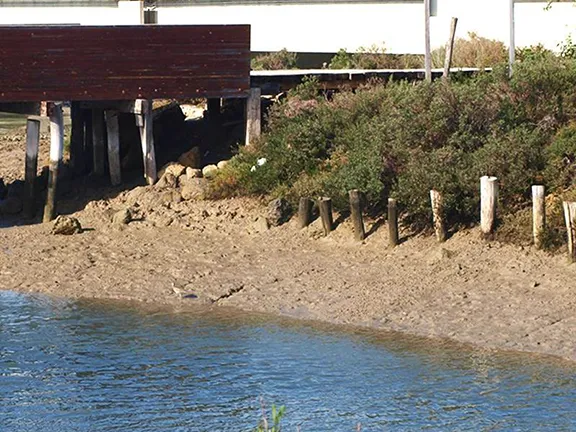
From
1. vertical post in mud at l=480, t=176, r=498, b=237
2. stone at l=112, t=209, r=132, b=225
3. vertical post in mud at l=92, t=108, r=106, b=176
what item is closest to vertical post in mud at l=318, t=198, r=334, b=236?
vertical post in mud at l=480, t=176, r=498, b=237

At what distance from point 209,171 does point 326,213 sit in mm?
3855

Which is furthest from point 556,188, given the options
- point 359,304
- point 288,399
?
point 288,399

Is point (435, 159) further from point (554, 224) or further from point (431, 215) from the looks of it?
point (554, 224)

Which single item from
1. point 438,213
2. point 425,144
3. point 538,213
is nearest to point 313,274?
point 438,213

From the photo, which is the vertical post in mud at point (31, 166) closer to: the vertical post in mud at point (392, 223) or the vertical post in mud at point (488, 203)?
the vertical post in mud at point (392, 223)

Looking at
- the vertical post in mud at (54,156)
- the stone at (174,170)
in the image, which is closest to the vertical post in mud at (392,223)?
the stone at (174,170)

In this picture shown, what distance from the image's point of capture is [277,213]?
23.0 metres

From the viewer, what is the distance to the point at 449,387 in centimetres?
1574

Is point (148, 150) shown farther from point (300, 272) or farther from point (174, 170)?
point (300, 272)

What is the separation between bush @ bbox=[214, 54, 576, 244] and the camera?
21.3 meters

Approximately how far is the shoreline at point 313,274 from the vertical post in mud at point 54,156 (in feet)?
1.41

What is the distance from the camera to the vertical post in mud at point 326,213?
2209cm

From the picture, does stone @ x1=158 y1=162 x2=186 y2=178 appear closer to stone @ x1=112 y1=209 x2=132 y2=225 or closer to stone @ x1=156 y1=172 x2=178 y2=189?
stone @ x1=156 y1=172 x2=178 y2=189

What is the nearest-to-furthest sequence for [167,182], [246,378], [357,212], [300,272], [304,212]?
1. [246,378]
2. [300,272]
3. [357,212]
4. [304,212]
5. [167,182]
